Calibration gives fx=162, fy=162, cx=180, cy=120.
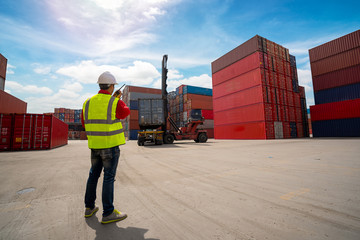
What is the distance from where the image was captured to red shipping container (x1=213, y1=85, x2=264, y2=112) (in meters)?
21.2

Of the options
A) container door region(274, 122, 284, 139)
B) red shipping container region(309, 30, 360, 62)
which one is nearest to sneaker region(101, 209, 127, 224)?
container door region(274, 122, 284, 139)

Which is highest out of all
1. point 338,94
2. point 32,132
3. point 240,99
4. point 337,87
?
point 337,87

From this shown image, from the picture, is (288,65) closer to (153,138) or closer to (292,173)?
(153,138)

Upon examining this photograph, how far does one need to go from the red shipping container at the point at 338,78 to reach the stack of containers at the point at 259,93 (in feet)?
9.51

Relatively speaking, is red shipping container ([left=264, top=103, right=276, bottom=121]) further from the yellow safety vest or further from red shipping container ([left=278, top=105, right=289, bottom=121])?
the yellow safety vest

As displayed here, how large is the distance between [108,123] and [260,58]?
78.8 feet

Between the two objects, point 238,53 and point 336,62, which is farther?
point 238,53

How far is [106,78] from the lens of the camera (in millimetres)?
2324

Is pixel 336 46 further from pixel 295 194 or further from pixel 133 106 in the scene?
pixel 133 106

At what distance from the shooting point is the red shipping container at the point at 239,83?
21516 mm

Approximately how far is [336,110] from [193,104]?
2219 centimetres

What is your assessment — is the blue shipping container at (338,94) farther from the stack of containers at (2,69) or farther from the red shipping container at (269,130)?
Answer: the stack of containers at (2,69)

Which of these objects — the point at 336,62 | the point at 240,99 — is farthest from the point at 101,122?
the point at 336,62

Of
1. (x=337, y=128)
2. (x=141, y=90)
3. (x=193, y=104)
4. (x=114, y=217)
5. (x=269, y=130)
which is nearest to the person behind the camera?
(x=114, y=217)
